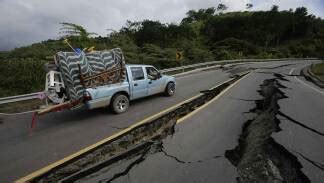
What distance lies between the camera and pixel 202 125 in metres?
6.93

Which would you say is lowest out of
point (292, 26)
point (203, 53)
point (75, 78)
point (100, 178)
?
point (100, 178)

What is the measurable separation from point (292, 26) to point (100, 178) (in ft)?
270

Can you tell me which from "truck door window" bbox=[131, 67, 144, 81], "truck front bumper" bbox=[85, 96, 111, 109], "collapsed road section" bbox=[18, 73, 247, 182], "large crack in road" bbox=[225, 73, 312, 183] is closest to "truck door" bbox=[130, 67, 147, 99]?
"truck door window" bbox=[131, 67, 144, 81]

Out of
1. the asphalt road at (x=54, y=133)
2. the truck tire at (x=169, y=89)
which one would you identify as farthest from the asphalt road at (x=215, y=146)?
the truck tire at (x=169, y=89)

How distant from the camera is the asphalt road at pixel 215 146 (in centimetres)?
435

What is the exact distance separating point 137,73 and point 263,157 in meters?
6.05

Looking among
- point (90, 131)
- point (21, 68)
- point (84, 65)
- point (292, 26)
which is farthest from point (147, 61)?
point (292, 26)

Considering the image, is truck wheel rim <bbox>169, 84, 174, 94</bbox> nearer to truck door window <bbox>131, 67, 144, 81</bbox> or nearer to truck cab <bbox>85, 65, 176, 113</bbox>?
truck cab <bbox>85, 65, 176, 113</bbox>

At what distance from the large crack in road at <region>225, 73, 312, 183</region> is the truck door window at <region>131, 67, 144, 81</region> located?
4406 mm

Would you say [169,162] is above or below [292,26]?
below

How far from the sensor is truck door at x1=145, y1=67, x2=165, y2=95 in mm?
10438

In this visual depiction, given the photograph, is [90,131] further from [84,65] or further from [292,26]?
[292,26]

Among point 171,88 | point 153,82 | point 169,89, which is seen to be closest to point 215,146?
point 153,82

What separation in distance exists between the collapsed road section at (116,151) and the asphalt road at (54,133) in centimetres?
37
